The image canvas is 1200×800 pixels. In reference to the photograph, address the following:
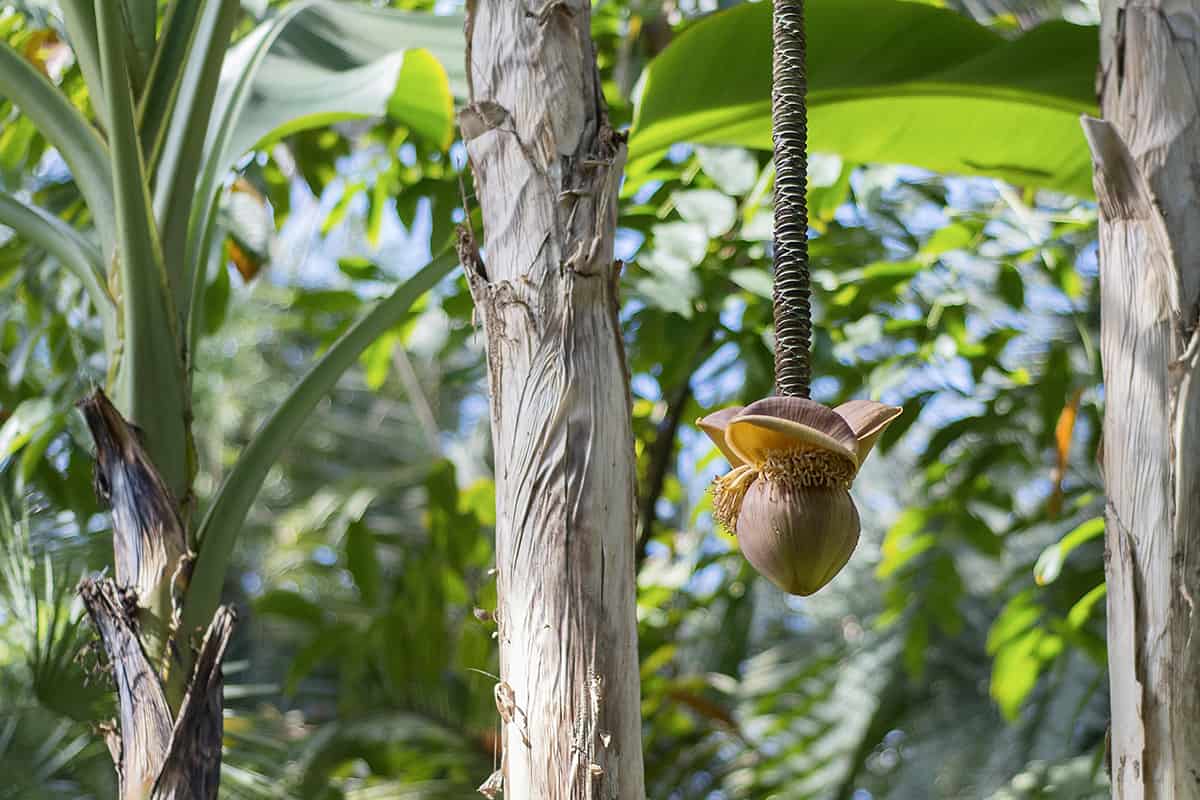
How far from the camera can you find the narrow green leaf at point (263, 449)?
3.41ft

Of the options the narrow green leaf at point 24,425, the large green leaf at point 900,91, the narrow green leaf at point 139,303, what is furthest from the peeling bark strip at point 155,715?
the narrow green leaf at point 24,425

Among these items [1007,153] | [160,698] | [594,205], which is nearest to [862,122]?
[1007,153]

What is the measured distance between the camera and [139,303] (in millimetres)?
1055

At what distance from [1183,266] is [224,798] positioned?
1.51m

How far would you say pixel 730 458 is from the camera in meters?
0.70

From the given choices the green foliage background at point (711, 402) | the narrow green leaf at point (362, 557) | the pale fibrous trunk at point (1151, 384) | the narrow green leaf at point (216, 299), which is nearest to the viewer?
the pale fibrous trunk at point (1151, 384)

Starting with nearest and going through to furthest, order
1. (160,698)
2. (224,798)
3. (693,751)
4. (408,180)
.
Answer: (160,698) < (224,798) < (408,180) < (693,751)

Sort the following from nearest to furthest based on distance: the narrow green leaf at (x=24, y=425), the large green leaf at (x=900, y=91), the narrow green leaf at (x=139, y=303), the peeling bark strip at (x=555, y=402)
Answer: the peeling bark strip at (x=555, y=402) < the narrow green leaf at (x=139, y=303) < the large green leaf at (x=900, y=91) < the narrow green leaf at (x=24, y=425)

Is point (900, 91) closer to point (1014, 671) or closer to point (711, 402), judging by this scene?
point (711, 402)

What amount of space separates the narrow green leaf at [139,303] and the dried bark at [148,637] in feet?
0.13

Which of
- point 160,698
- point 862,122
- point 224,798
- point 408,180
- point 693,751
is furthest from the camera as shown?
point 693,751

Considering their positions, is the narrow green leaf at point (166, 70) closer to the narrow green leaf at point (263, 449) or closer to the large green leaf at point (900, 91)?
the narrow green leaf at point (263, 449)

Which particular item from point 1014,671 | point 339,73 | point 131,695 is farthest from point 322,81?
point 1014,671

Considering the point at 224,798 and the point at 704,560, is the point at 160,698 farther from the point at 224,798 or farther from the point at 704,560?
the point at 704,560
